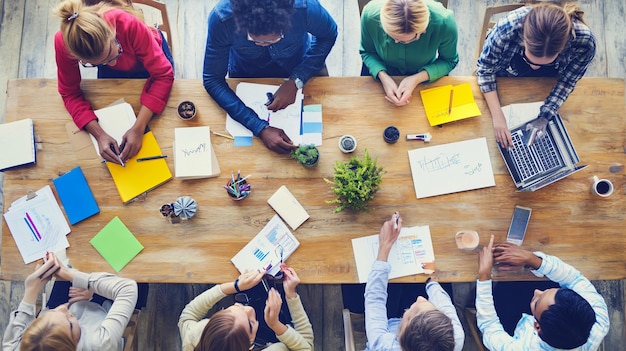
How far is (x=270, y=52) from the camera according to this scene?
6.96ft

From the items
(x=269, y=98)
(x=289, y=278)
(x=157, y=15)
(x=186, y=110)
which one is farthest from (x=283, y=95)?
(x=157, y=15)

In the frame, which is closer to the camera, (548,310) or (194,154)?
(548,310)

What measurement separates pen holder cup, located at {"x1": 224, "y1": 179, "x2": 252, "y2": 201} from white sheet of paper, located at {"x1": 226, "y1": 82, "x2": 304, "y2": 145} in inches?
8.9

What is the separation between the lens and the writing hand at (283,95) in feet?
6.83

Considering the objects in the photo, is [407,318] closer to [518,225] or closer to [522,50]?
[518,225]

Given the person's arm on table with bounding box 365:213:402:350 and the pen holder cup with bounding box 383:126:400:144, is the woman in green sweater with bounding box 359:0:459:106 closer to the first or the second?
the pen holder cup with bounding box 383:126:400:144

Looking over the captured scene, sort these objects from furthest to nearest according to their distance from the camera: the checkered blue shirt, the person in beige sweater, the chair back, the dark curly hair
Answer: the chair back → the checkered blue shirt → the person in beige sweater → the dark curly hair

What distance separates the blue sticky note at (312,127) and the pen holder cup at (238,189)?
1.16 ft

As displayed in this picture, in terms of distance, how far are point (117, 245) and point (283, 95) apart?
99 cm

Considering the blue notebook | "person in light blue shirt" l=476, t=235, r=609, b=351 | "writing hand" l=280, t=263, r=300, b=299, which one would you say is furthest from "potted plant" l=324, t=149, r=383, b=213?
the blue notebook

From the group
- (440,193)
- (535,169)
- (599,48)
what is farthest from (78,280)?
(599,48)

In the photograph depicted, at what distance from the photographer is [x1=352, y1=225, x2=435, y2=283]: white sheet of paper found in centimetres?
198

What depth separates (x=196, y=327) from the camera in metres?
2.03

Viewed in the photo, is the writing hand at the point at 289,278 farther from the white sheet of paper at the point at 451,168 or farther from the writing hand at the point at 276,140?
the white sheet of paper at the point at 451,168
